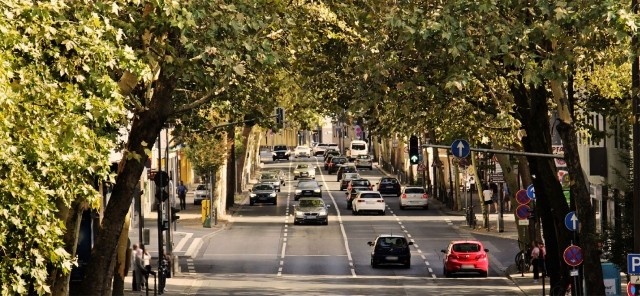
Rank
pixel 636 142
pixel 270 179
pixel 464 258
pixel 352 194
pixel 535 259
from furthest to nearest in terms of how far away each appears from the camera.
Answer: pixel 270 179
pixel 352 194
pixel 464 258
pixel 535 259
pixel 636 142

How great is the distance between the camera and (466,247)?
50250mm

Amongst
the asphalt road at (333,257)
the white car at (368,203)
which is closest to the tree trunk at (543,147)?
the asphalt road at (333,257)

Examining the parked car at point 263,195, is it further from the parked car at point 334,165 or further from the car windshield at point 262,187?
the parked car at point 334,165

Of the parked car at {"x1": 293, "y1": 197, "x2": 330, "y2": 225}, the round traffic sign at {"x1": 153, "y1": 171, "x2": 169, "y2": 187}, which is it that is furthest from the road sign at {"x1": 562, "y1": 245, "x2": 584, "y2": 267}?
the parked car at {"x1": 293, "y1": 197, "x2": 330, "y2": 225}

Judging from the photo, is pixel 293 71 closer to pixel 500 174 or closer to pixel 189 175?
pixel 500 174

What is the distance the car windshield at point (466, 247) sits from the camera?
1975 inches

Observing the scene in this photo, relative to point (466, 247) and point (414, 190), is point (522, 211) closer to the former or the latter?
point (466, 247)

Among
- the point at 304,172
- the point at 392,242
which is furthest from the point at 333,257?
the point at 304,172

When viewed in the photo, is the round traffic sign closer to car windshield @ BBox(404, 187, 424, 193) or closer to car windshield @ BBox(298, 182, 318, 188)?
car windshield @ BBox(404, 187, 424, 193)

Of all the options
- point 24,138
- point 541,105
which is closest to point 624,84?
point 541,105

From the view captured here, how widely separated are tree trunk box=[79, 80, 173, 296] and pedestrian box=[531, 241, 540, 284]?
64.1 ft

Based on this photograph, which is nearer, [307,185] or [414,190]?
[414,190]

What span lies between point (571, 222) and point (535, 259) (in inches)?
483

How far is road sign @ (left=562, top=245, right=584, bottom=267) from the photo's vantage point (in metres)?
35.7
